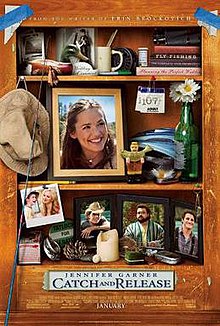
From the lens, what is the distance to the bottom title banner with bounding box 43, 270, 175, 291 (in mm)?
2789

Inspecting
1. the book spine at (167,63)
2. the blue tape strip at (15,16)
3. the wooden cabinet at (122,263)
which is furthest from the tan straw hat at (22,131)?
the book spine at (167,63)

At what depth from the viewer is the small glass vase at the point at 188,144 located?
2.84 m

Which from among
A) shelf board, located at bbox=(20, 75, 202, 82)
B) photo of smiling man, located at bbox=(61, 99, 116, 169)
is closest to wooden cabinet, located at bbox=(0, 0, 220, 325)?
shelf board, located at bbox=(20, 75, 202, 82)

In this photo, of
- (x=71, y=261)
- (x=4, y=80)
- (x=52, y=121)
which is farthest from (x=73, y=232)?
(x=4, y=80)

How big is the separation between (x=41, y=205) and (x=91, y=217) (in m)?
0.25

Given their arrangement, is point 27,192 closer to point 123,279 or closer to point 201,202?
point 123,279

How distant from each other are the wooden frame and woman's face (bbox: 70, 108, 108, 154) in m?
0.38

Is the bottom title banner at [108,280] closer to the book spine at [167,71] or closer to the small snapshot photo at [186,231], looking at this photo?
the small snapshot photo at [186,231]

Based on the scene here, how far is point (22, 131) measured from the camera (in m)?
2.70

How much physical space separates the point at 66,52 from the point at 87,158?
0.43m

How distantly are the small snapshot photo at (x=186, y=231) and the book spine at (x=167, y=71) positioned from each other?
Result: 0.51 meters

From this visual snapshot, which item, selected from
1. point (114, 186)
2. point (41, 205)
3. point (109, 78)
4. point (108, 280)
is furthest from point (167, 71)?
point (108, 280)

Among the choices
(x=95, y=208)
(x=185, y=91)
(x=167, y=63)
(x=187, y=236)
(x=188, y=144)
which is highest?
(x=167, y=63)

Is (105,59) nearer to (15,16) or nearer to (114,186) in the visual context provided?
(15,16)
